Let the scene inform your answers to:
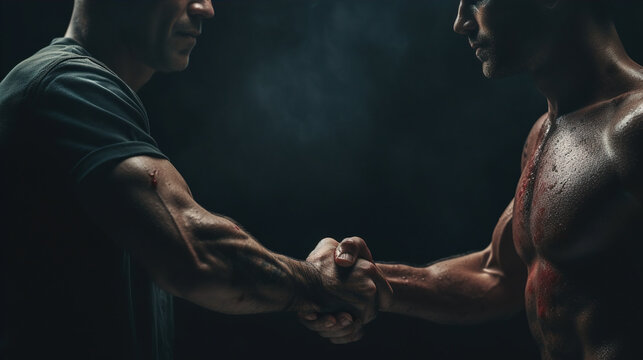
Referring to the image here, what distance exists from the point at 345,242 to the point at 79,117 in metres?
0.72

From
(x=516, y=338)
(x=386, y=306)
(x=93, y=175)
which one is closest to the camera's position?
(x=93, y=175)

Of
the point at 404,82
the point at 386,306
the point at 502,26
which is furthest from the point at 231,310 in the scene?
the point at 404,82

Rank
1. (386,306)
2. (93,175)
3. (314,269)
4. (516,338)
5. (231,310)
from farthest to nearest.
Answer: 1. (516,338)
2. (386,306)
3. (314,269)
4. (231,310)
5. (93,175)

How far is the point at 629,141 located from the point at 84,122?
1.01 meters

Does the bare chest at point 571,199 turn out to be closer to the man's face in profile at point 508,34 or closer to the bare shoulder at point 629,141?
the bare shoulder at point 629,141

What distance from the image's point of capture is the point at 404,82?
2.45 meters

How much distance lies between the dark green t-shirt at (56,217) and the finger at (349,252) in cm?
56

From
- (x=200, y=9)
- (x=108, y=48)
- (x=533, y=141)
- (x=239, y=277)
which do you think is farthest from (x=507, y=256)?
(x=108, y=48)

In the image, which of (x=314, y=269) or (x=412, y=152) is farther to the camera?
(x=412, y=152)

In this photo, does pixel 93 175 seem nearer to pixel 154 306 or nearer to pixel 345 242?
pixel 154 306

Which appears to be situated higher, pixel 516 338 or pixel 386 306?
pixel 386 306

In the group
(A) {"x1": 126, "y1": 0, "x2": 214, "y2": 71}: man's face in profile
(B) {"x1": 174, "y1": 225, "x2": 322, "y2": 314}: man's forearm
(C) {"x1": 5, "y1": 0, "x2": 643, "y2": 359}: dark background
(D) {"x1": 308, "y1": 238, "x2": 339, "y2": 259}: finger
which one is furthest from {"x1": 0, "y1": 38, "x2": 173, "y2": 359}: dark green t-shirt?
(C) {"x1": 5, "y1": 0, "x2": 643, "y2": 359}: dark background

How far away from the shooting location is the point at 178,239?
115cm

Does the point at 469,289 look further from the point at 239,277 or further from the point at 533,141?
the point at 239,277
